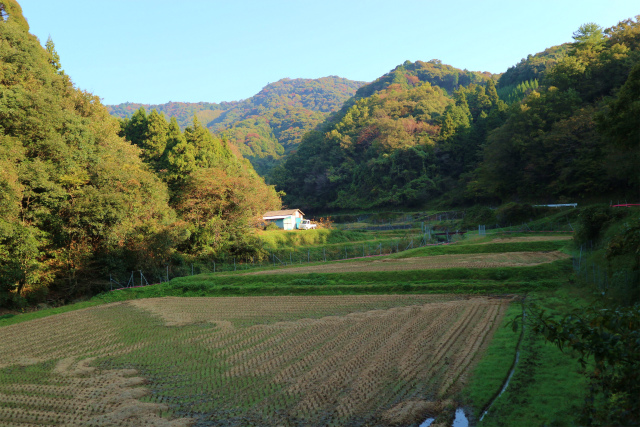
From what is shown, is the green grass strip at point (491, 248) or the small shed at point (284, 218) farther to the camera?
the small shed at point (284, 218)

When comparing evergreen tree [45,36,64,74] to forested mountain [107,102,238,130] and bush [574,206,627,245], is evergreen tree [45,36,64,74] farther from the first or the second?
forested mountain [107,102,238,130]

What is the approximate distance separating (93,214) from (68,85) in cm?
1054

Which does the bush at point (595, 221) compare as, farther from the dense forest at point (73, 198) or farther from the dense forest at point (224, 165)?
the dense forest at point (73, 198)

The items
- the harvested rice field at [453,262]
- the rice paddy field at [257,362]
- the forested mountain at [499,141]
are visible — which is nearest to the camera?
the rice paddy field at [257,362]

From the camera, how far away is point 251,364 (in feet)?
32.2

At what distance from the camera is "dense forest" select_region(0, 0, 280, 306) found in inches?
766

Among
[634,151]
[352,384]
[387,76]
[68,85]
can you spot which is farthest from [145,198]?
[387,76]

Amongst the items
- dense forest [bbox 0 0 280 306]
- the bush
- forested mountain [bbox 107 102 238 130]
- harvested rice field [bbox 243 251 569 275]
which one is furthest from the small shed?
forested mountain [bbox 107 102 238 130]

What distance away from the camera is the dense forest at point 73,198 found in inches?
766

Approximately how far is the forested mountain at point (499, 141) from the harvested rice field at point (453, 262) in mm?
6937

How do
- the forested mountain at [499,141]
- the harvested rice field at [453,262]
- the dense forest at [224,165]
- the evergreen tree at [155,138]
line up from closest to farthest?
the dense forest at [224,165] → the harvested rice field at [453,262] → the evergreen tree at [155,138] → the forested mountain at [499,141]

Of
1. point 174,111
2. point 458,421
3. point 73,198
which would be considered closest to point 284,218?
point 73,198

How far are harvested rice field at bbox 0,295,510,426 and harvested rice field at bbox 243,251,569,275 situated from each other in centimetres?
529

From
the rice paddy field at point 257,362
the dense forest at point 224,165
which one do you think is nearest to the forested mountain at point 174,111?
the dense forest at point 224,165
